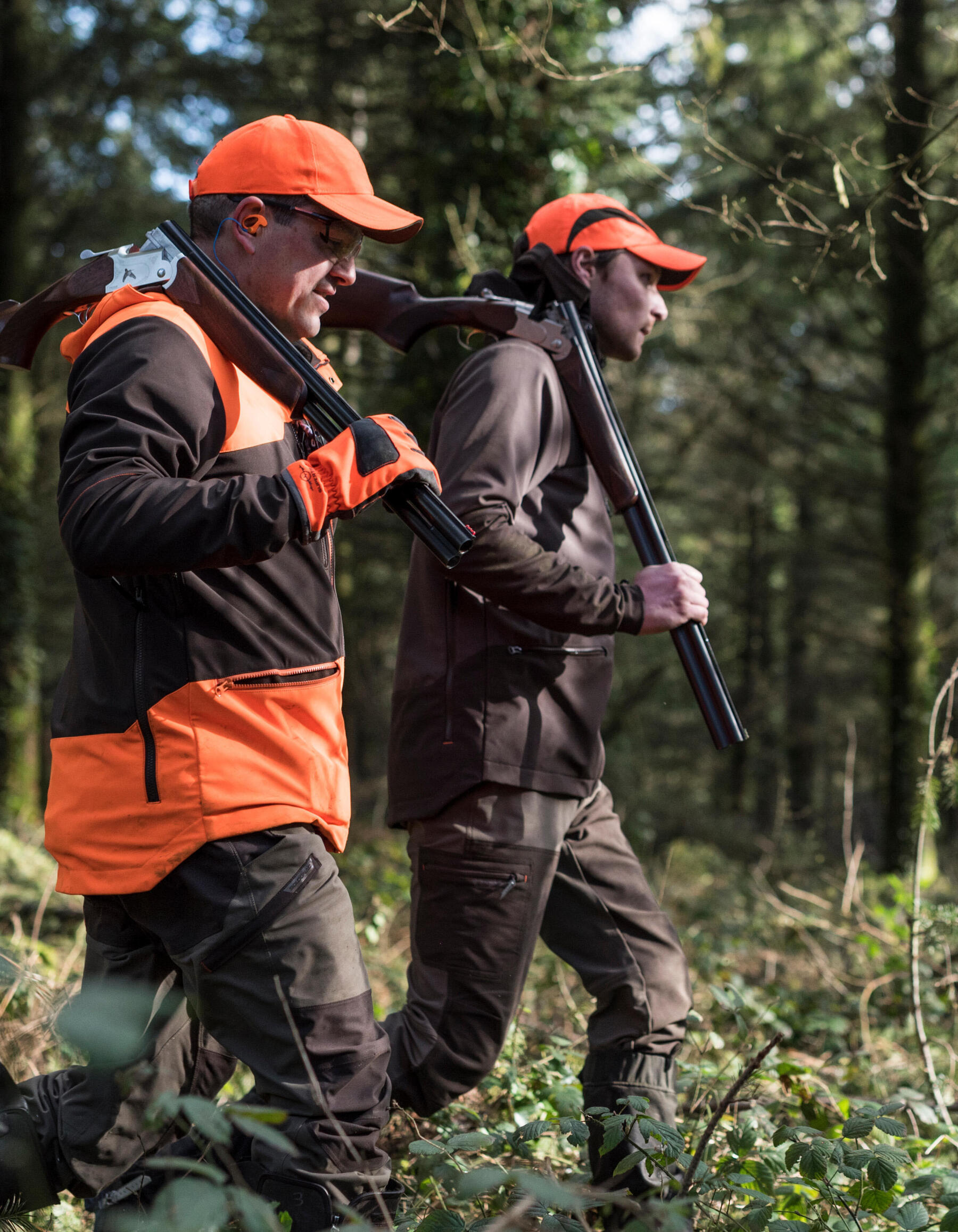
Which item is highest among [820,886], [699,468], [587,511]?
[699,468]

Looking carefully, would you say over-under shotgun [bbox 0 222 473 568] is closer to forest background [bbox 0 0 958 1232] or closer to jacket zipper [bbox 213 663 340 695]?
jacket zipper [bbox 213 663 340 695]

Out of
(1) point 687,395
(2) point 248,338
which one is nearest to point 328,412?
(2) point 248,338

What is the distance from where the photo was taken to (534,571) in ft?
9.76

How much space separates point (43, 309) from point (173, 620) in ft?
2.97

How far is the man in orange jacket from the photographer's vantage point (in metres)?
2.11

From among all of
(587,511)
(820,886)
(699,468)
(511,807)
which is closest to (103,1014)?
(511,807)

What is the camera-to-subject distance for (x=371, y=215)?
2510 millimetres

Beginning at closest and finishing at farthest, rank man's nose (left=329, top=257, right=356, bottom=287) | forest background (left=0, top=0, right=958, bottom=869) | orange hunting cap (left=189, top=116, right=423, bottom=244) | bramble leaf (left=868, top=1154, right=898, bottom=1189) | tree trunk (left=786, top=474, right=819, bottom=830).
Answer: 1. bramble leaf (left=868, top=1154, right=898, bottom=1189)
2. orange hunting cap (left=189, top=116, right=423, bottom=244)
3. man's nose (left=329, top=257, right=356, bottom=287)
4. forest background (left=0, top=0, right=958, bottom=869)
5. tree trunk (left=786, top=474, right=819, bottom=830)

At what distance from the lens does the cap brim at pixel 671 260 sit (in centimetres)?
357

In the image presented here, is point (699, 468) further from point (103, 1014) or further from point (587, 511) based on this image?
point (103, 1014)

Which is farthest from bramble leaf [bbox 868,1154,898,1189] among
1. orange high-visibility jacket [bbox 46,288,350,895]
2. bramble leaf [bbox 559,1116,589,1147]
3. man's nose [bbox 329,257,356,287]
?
man's nose [bbox 329,257,356,287]

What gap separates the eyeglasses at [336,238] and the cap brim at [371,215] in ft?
0.08

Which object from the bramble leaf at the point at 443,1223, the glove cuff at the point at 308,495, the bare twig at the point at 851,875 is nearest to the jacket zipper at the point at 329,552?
the glove cuff at the point at 308,495

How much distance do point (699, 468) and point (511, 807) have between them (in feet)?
55.6
